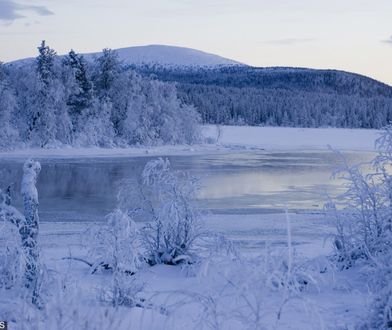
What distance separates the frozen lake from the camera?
18.2m

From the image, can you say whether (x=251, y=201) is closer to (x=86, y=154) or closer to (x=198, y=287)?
(x=198, y=287)

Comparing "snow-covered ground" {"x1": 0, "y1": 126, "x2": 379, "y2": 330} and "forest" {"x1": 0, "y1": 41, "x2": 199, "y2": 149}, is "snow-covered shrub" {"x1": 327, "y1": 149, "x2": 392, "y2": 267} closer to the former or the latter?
"snow-covered ground" {"x1": 0, "y1": 126, "x2": 379, "y2": 330}

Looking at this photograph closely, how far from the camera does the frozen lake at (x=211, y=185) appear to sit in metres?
18.2

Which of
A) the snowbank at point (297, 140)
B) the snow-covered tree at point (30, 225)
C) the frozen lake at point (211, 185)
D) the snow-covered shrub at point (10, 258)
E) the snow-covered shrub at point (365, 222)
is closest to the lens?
the snow-covered shrub at point (10, 258)

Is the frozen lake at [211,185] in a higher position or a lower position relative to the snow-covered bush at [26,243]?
lower

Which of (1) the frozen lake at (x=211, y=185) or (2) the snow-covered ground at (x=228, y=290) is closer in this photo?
(2) the snow-covered ground at (x=228, y=290)

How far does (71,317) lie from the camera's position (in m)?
4.27

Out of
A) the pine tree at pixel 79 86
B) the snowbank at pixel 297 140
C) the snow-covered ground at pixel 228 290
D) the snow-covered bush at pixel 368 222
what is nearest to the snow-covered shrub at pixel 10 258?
the snow-covered ground at pixel 228 290

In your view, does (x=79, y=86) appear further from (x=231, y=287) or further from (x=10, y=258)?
(x=231, y=287)

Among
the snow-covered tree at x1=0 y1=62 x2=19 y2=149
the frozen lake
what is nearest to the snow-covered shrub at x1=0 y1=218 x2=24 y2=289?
the frozen lake

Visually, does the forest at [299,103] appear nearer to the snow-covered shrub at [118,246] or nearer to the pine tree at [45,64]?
the pine tree at [45,64]

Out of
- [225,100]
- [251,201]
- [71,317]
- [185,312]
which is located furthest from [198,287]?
[225,100]

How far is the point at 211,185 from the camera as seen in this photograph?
2338 cm

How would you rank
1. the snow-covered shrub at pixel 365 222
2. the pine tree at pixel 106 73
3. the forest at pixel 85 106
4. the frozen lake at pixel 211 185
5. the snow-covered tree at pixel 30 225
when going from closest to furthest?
the snow-covered tree at pixel 30 225 → the snow-covered shrub at pixel 365 222 → the frozen lake at pixel 211 185 → the forest at pixel 85 106 → the pine tree at pixel 106 73
